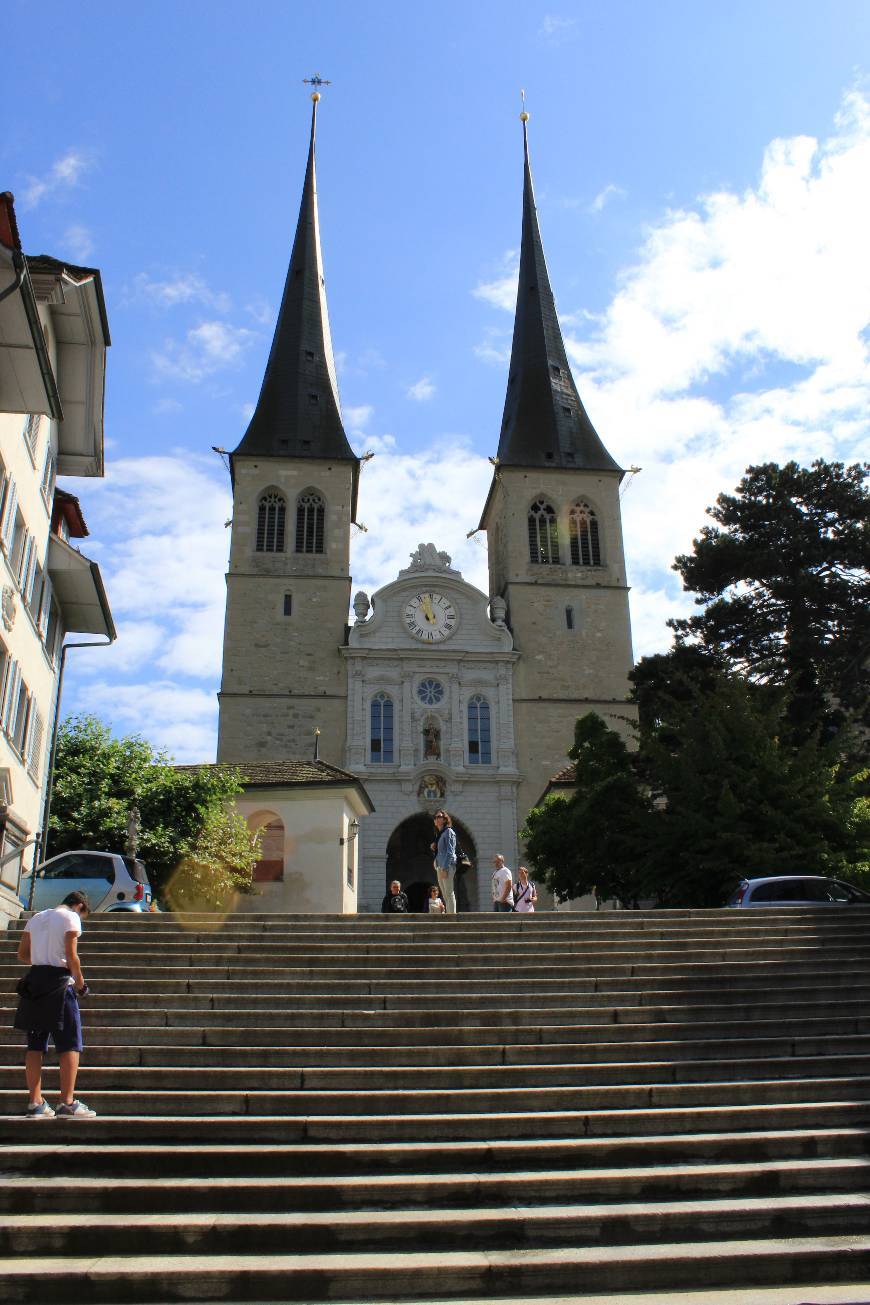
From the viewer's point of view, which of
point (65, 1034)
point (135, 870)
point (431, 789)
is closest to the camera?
point (65, 1034)

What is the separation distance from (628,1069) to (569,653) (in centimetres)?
3558

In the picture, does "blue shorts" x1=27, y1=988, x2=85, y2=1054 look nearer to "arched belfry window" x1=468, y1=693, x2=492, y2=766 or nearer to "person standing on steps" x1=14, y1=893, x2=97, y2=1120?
"person standing on steps" x1=14, y1=893, x2=97, y2=1120

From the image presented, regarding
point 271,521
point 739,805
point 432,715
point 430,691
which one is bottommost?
point 739,805

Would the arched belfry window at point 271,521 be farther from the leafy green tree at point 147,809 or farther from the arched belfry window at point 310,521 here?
the leafy green tree at point 147,809

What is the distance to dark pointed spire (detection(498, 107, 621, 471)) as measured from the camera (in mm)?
47844

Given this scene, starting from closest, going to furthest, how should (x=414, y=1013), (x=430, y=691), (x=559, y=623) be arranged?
(x=414, y=1013), (x=430, y=691), (x=559, y=623)

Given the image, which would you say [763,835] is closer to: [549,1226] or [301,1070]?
[301,1070]

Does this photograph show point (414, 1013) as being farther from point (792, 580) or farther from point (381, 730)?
point (381, 730)

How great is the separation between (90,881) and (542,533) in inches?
1336

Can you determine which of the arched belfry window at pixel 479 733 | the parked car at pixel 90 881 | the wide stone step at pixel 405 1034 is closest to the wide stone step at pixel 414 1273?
the wide stone step at pixel 405 1034

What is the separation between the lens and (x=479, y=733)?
40875 millimetres

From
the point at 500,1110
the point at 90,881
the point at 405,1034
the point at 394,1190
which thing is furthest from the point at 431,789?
the point at 394,1190

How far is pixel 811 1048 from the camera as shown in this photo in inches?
327

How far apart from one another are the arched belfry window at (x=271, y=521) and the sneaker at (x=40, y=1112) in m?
37.9
